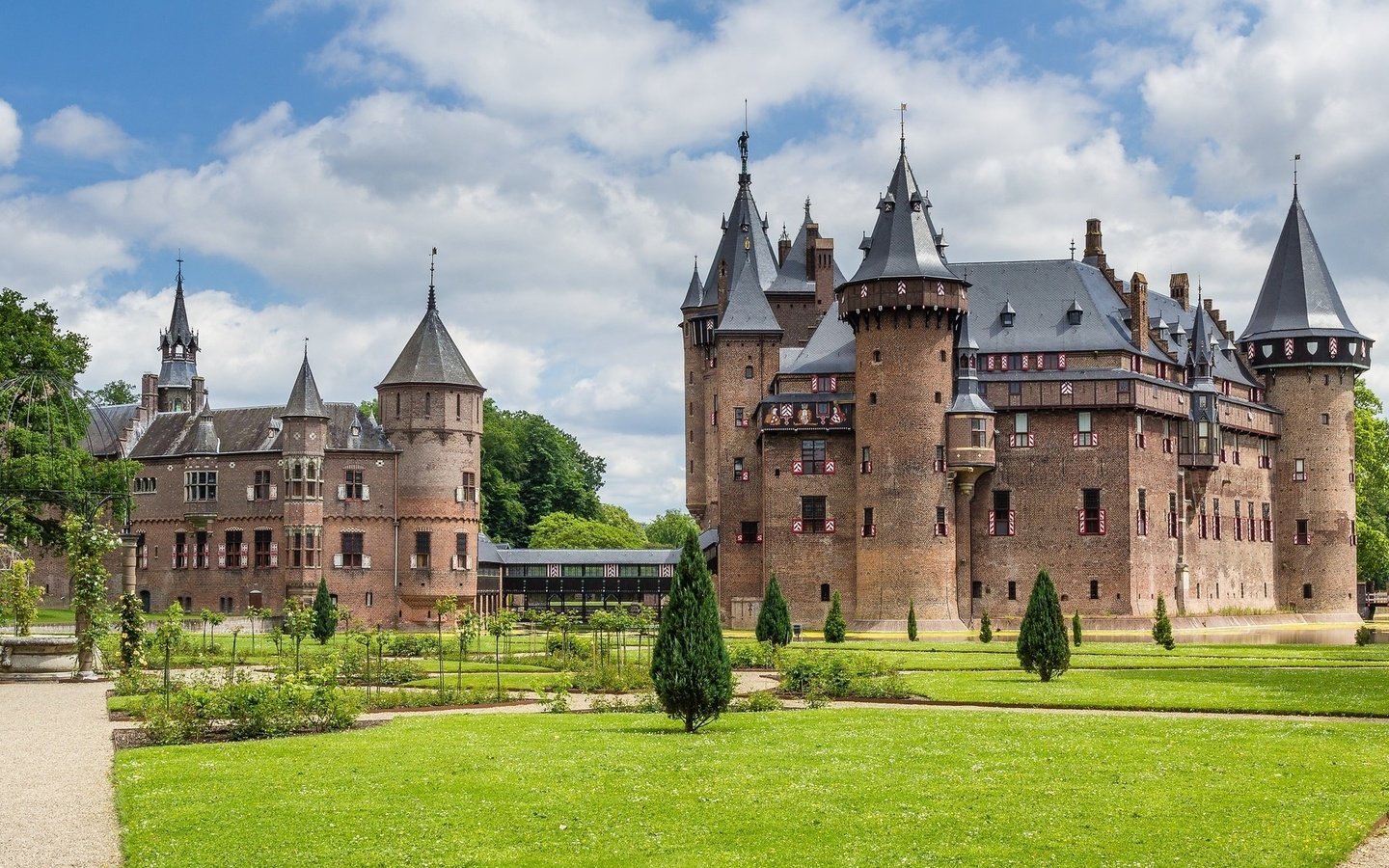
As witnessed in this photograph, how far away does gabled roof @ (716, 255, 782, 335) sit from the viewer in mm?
70875

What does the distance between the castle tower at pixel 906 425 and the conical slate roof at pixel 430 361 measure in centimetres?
1966

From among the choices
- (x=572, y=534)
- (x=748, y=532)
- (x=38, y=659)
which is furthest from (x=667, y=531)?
(x=38, y=659)

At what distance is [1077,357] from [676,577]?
1915 inches

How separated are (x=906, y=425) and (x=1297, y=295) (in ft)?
95.1

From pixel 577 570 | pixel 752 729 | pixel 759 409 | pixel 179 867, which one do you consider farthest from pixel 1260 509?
pixel 179 867

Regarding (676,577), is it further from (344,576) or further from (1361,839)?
(344,576)

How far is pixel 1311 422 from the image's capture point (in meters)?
78.0

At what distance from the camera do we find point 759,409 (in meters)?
67.1

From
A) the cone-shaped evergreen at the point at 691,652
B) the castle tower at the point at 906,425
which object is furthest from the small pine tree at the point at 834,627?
the cone-shaped evergreen at the point at 691,652

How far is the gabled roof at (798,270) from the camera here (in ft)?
252

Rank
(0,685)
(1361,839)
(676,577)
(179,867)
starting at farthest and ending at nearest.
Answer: (0,685) → (676,577) → (1361,839) → (179,867)

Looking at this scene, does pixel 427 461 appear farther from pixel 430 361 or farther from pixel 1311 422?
pixel 1311 422

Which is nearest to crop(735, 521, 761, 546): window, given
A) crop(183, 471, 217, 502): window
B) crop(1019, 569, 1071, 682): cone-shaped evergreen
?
crop(183, 471, 217, 502): window

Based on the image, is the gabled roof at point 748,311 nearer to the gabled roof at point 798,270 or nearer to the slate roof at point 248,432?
the gabled roof at point 798,270
